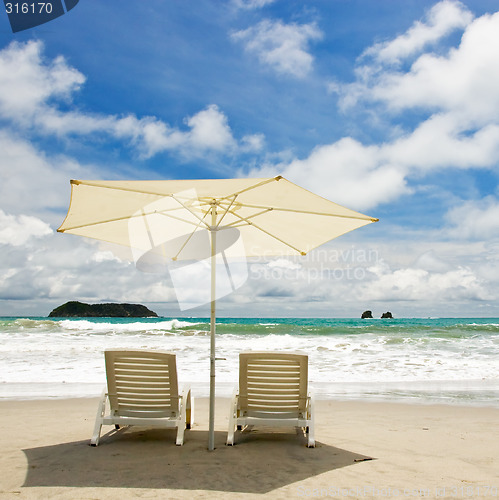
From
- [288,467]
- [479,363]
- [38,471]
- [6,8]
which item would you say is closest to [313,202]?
[288,467]

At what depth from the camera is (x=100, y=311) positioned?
68938 mm

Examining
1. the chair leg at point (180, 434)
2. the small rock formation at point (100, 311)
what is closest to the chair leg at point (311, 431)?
the chair leg at point (180, 434)

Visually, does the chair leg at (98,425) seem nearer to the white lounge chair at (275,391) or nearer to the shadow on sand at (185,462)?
the shadow on sand at (185,462)

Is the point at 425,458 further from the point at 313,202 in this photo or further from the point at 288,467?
the point at 313,202

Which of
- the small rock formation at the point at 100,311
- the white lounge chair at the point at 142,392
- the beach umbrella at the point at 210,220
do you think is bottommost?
the small rock formation at the point at 100,311

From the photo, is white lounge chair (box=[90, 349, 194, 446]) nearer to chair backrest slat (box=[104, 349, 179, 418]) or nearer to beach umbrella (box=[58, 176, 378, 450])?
chair backrest slat (box=[104, 349, 179, 418])

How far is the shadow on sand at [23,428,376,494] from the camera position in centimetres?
348

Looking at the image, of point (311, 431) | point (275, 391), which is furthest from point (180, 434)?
point (311, 431)

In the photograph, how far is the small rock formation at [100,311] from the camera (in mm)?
69250

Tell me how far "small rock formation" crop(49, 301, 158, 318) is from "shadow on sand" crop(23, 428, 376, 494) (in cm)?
6718

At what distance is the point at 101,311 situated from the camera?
226 ft

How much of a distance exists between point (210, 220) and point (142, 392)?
1921 millimetres

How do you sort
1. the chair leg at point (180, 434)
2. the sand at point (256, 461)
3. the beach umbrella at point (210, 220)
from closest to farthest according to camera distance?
the sand at point (256, 461) → the beach umbrella at point (210, 220) → the chair leg at point (180, 434)

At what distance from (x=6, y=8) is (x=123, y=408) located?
7.73 metres
